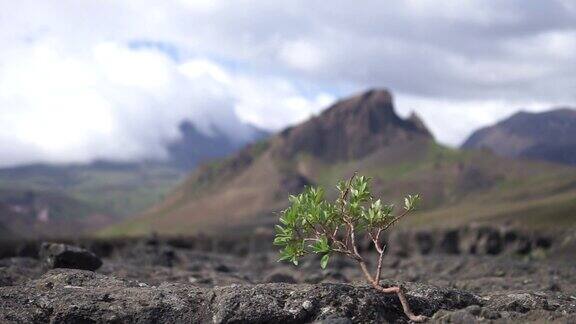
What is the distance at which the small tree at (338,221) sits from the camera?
14922 mm

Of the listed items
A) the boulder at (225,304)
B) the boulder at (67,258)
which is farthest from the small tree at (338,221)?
the boulder at (67,258)

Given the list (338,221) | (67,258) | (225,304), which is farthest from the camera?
(67,258)

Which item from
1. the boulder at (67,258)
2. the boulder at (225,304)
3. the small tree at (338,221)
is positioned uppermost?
the boulder at (67,258)

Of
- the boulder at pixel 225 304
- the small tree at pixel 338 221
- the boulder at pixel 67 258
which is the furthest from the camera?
the boulder at pixel 67 258

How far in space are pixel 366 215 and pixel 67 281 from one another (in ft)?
24.4

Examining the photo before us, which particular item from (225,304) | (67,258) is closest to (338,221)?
(225,304)

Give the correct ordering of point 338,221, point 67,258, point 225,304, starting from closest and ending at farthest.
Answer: point 225,304
point 338,221
point 67,258

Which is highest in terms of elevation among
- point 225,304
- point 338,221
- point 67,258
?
point 67,258

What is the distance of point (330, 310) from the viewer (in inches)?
566

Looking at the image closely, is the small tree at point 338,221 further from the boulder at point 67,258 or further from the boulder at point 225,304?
the boulder at point 67,258

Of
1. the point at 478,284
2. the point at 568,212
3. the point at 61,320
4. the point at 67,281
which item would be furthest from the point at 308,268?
the point at 568,212

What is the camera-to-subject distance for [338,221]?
15.5 metres

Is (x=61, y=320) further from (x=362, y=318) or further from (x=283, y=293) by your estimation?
(x=362, y=318)

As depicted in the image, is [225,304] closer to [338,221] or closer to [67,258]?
[338,221]
